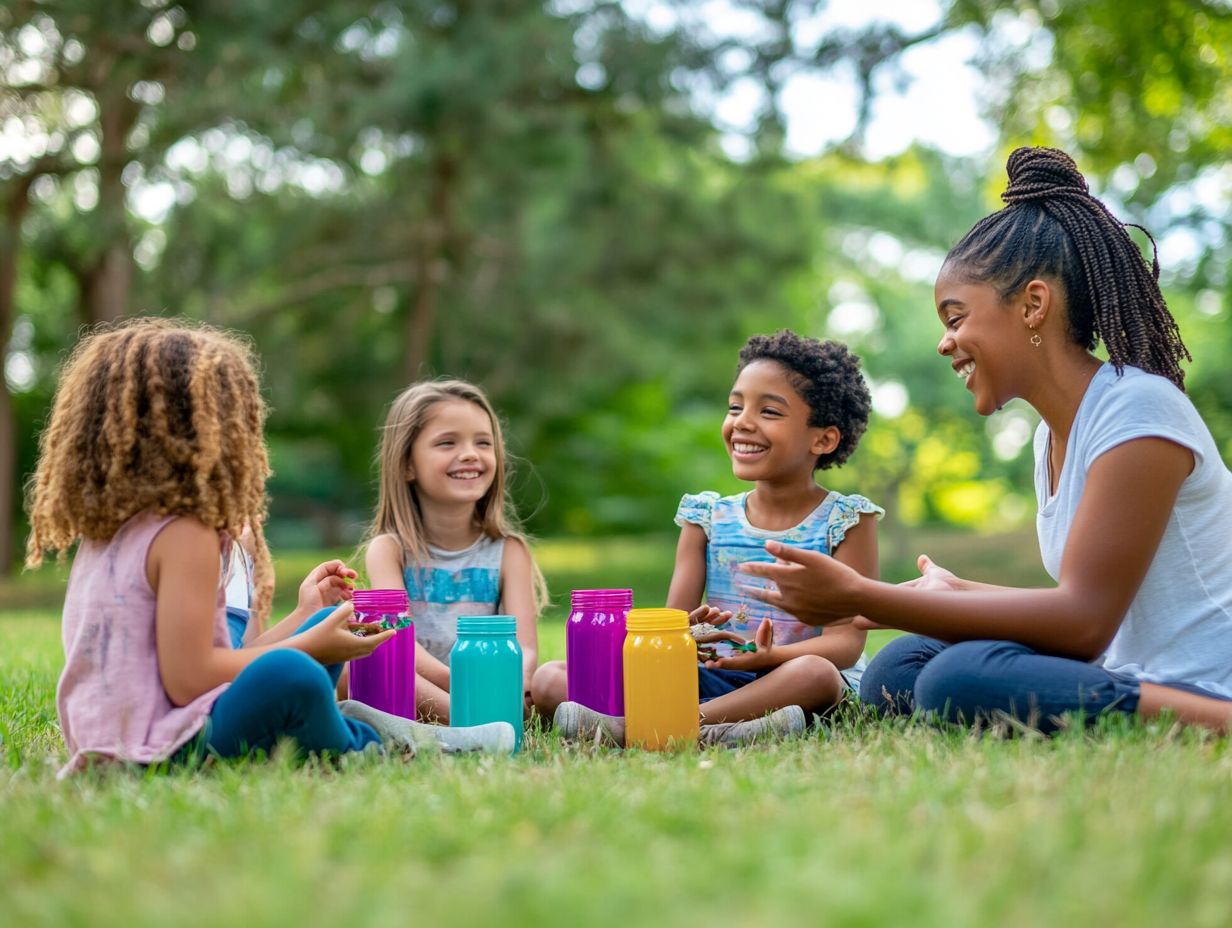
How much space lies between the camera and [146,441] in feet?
9.13

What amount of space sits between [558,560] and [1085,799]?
57.2 ft

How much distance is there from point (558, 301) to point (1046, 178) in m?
11.8

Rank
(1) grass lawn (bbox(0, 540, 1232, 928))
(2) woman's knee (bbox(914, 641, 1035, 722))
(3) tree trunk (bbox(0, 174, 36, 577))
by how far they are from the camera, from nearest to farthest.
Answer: (1) grass lawn (bbox(0, 540, 1232, 928))
(2) woman's knee (bbox(914, 641, 1035, 722))
(3) tree trunk (bbox(0, 174, 36, 577))

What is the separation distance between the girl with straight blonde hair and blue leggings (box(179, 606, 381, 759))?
1.16 metres

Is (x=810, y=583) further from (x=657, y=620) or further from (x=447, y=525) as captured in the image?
(x=447, y=525)

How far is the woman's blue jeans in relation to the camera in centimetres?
294

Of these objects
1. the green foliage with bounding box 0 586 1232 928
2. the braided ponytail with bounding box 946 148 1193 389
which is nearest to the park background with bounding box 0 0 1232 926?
the green foliage with bounding box 0 586 1232 928

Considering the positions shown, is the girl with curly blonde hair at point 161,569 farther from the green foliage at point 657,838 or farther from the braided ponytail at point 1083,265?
the braided ponytail at point 1083,265

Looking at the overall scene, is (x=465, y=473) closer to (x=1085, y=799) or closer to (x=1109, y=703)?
(x=1109, y=703)

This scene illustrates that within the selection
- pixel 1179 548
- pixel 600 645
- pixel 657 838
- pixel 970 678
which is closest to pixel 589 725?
pixel 600 645

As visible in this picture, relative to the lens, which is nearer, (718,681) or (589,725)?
(589,725)

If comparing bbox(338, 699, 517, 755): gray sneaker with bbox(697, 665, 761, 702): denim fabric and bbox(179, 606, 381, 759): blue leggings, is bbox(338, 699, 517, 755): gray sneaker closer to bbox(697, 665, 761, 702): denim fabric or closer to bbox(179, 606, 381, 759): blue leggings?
bbox(179, 606, 381, 759): blue leggings

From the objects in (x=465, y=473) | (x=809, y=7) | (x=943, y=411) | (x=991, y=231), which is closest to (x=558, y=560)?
(x=943, y=411)

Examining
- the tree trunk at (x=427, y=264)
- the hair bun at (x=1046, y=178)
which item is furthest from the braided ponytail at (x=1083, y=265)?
the tree trunk at (x=427, y=264)
